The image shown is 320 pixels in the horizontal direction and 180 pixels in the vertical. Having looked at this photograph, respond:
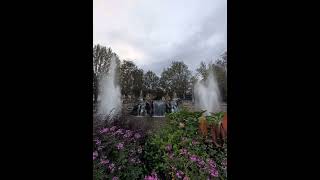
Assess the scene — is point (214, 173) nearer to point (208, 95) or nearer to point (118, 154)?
point (208, 95)

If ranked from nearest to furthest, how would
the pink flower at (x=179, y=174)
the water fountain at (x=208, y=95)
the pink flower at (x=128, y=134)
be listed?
the pink flower at (x=179, y=174)
the water fountain at (x=208, y=95)
the pink flower at (x=128, y=134)

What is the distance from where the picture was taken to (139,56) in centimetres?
222

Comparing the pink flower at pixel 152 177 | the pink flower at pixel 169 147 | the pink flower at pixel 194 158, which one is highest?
the pink flower at pixel 169 147

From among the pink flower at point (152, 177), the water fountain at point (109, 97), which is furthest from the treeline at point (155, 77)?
the pink flower at point (152, 177)

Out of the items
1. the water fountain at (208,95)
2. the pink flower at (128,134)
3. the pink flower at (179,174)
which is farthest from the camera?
the pink flower at (128,134)

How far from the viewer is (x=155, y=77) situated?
231cm

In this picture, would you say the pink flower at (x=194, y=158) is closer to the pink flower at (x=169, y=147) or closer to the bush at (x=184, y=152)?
the bush at (x=184, y=152)

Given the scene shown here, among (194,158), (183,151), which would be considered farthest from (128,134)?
(194,158)

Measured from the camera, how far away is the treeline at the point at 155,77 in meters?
2.22

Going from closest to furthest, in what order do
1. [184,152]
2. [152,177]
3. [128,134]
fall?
[152,177] < [184,152] < [128,134]
